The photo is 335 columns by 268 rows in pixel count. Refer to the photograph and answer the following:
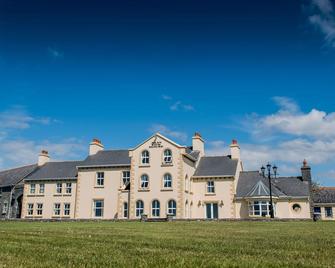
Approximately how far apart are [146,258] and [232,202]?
134ft

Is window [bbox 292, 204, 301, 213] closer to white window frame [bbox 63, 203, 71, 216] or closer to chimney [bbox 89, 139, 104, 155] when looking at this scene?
chimney [bbox 89, 139, 104, 155]

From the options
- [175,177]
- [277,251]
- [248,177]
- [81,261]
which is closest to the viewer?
[81,261]

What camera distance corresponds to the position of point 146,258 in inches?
308

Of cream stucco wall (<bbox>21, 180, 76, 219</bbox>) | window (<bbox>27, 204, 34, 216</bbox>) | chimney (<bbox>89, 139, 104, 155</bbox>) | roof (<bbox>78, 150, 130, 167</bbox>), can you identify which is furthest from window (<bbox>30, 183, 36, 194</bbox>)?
chimney (<bbox>89, 139, 104, 155</bbox>)

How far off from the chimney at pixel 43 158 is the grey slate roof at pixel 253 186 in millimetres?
30704

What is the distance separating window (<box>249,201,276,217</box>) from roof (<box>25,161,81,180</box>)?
24.5 meters

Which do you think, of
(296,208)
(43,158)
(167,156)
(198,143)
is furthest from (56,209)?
(296,208)

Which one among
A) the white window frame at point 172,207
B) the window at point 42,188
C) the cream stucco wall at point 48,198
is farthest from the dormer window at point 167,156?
the window at point 42,188

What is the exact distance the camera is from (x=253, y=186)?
47.8 metres

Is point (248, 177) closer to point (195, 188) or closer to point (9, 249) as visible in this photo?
point (195, 188)

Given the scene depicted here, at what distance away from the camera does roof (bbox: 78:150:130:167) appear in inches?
2024

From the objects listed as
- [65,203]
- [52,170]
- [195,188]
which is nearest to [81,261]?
[195,188]

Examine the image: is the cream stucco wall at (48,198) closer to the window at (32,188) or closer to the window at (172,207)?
the window at (32,188)

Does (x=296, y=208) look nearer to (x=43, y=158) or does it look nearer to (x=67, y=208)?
(x=67, y=208)
